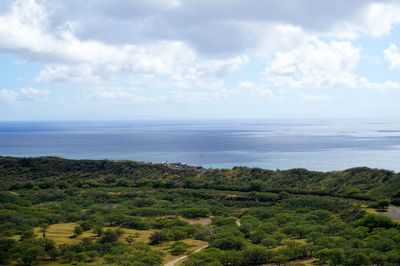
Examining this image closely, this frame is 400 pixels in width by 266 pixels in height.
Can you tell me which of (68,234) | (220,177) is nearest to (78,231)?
(68,234)

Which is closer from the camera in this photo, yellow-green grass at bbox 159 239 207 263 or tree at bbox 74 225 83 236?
yellow-green grass at bbox 159 239 207 263

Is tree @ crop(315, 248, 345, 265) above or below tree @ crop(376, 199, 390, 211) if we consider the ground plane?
below

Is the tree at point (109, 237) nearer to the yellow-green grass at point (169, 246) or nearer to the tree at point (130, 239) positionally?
the tree at point (130, 239)

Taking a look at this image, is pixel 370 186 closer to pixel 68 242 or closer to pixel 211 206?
pixel 211 206

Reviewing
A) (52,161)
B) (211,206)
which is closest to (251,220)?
(211,206)

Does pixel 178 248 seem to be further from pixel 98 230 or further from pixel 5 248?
pixel 5 248

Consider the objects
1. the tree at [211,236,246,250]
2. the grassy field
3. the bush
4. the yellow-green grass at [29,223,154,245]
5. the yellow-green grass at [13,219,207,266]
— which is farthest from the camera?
the bush

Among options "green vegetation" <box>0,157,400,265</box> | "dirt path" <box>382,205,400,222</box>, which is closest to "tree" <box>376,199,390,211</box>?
"green vegetation" <box>0,157,400,265</box>

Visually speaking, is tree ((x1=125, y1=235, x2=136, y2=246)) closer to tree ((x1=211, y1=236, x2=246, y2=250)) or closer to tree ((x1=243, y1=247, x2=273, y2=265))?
tree ((x1=211, y1=236, x2=246, y2=250))
